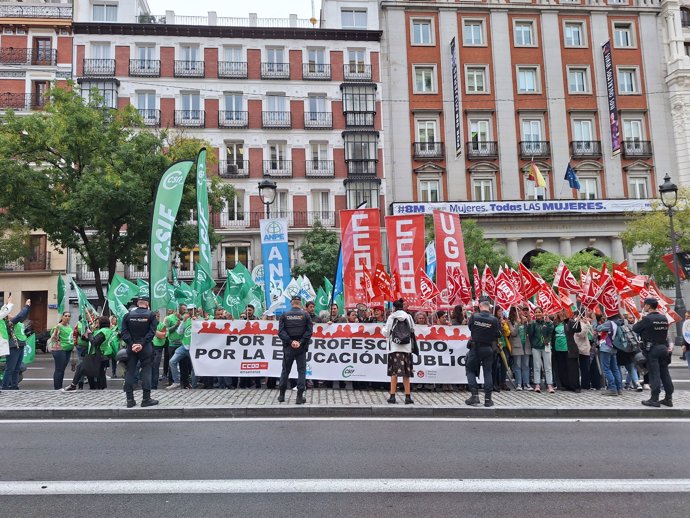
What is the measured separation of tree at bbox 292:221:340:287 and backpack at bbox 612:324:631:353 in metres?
20.6

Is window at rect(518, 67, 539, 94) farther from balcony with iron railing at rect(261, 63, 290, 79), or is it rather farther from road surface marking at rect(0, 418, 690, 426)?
road surface marking at rect(0, 418, 690, 426)

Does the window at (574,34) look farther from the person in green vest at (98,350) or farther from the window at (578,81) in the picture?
the person in green vest at (98,350)

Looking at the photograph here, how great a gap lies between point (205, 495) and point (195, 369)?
21.5 ft

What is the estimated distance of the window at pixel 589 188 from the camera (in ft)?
120

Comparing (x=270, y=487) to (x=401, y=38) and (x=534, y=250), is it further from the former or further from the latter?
(x=401, y=38)

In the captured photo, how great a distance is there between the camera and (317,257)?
30938mm

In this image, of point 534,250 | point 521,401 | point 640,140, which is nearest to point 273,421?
point 521,401

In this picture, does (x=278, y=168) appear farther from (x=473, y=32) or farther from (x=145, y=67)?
(x=473, y=32)

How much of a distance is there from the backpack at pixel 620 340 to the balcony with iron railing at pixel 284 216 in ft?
84.3

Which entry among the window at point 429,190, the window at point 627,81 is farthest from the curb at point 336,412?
the window at point 627,81

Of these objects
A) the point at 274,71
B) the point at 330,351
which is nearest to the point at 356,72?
the point at 274,71

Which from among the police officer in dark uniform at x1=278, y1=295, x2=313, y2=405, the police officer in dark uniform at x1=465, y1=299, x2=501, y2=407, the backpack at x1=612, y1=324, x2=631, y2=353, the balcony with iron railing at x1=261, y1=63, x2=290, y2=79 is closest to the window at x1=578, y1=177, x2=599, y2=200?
the balcony with iron railing at x1=261, y1=63, x2=290, y2=79

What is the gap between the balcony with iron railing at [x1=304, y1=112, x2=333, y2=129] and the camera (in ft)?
119

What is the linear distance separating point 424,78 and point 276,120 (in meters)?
10.4
